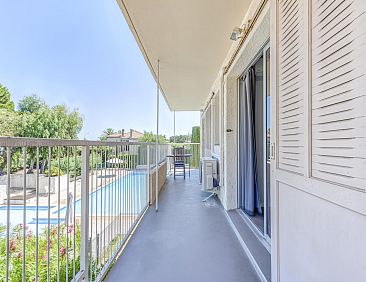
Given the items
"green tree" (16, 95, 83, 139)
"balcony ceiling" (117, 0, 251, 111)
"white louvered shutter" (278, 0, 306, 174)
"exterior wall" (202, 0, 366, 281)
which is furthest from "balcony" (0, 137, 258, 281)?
"green tree" (16, 95, 83, 139)

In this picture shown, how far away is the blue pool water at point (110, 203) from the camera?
1.24 metres

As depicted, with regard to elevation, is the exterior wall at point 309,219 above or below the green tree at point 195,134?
below

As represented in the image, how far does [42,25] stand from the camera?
2009cm

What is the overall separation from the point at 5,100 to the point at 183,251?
17842 millimetres

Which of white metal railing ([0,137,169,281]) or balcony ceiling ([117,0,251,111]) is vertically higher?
balcony ceiling ([117,0,251,111])

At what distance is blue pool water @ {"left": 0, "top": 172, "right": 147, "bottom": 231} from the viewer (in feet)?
4.06

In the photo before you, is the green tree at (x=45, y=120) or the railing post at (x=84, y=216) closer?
the railing post at (x=84, y=216)

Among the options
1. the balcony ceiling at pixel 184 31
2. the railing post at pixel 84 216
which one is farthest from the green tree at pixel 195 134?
the railing post at pixel 84 216

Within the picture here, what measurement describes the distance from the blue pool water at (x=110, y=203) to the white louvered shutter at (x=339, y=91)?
1259 millimetres

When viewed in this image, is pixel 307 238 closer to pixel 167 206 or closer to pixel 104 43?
pixel 167 206

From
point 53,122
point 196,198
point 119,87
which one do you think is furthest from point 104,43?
point 196,198

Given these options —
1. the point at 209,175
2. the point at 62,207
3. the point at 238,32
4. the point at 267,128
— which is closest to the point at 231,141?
the point at 209,175

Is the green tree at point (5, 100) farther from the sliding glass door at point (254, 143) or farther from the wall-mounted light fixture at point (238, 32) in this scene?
the wall-mounted light fixture at point (238, 32)

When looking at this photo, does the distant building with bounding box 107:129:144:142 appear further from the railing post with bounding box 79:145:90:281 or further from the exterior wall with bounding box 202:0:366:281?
the exterior wall with bounding box 202:0:366:281
